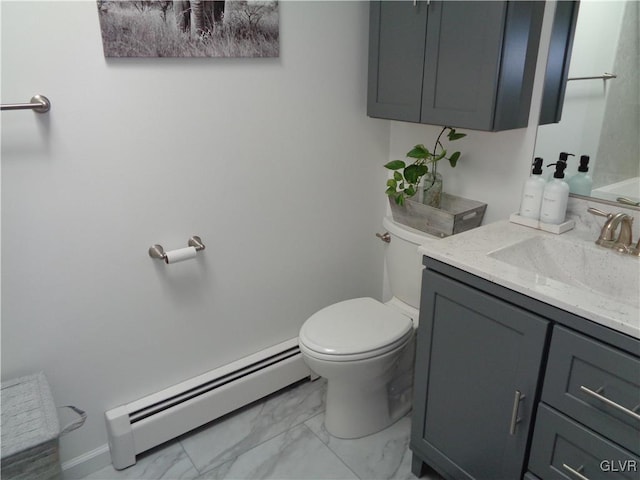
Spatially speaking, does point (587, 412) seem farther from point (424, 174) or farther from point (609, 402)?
point (424, 174)

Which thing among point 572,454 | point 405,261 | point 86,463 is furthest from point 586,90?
point 86,463

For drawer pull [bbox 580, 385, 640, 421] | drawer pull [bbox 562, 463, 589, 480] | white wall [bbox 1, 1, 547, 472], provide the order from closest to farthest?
1. drawer pull [bbox 580, 385, 640, 421]
2. drawer pull [bbox 562, 463, 589, 480]
3. white wall [bbox 1, 1, 547, 472]

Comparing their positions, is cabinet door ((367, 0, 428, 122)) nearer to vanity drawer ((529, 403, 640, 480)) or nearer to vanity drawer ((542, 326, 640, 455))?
vanity drawer ((542, 326, 640, 455))

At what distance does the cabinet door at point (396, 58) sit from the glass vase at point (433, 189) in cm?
25

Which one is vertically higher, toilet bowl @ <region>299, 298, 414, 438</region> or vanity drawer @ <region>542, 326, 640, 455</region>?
vanity drawer @ <region>542, 326, 640, 455</region>

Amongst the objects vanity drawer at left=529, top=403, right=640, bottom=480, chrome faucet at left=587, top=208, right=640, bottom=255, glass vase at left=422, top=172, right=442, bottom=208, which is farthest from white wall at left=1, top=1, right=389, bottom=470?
Result: vanity drawer at left=529, top=403, right=640, bottom=480

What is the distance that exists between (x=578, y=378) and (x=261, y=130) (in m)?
1.27

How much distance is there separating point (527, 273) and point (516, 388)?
303mm

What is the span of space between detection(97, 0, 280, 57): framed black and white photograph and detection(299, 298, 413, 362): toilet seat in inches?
39.2

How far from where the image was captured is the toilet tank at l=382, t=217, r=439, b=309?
1869mm

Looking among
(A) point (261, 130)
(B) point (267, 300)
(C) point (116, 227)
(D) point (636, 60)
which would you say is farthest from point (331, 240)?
(D) point (636, 60)

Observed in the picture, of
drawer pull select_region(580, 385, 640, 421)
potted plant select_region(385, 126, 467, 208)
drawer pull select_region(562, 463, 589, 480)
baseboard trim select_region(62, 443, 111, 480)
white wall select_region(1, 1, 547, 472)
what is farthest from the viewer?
potted plant select_region(385, 126, 467, 208)

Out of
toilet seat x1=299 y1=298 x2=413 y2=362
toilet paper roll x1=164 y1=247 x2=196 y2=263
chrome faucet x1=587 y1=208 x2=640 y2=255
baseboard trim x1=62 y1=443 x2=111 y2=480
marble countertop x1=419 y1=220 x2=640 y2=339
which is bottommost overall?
Result: baseboard trim x1=62 y1=443 x2=111 y2=480

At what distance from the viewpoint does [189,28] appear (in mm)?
1509
